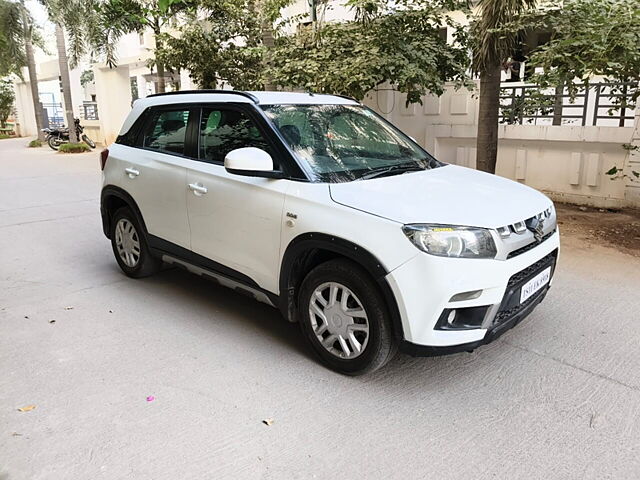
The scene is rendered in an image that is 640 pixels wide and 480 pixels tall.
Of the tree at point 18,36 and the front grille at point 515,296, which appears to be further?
the tree at point 18,36

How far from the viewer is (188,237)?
13.8 feet

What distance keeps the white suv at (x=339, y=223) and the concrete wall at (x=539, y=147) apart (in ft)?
16.3

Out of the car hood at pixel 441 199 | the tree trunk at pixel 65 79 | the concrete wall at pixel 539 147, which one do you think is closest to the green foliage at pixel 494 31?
the concrete wall at pixel 539 147

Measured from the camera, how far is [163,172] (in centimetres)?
435

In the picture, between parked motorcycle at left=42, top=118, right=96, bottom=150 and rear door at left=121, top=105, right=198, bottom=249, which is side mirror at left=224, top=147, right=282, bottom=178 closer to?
rear door at left=121, top=105, right=198, bottom=249

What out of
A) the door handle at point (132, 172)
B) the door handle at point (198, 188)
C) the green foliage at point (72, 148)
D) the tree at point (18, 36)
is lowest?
the green foliage at point (72, 148)

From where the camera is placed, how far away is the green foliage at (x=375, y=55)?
7211 mm

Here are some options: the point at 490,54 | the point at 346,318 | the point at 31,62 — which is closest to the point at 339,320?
the point at 346,318

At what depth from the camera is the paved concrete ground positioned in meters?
2.56

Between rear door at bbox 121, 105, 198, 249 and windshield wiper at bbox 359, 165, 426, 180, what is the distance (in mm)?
1515

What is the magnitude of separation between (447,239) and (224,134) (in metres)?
1.99

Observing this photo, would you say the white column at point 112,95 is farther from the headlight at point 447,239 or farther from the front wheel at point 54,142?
the headlight at point 447,239

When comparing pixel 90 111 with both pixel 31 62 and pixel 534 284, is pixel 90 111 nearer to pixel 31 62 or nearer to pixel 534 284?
pixel 31 62

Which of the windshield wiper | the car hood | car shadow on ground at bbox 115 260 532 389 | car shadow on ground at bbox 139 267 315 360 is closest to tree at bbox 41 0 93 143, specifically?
car shadow on ground at bbox 139 267 315 360
